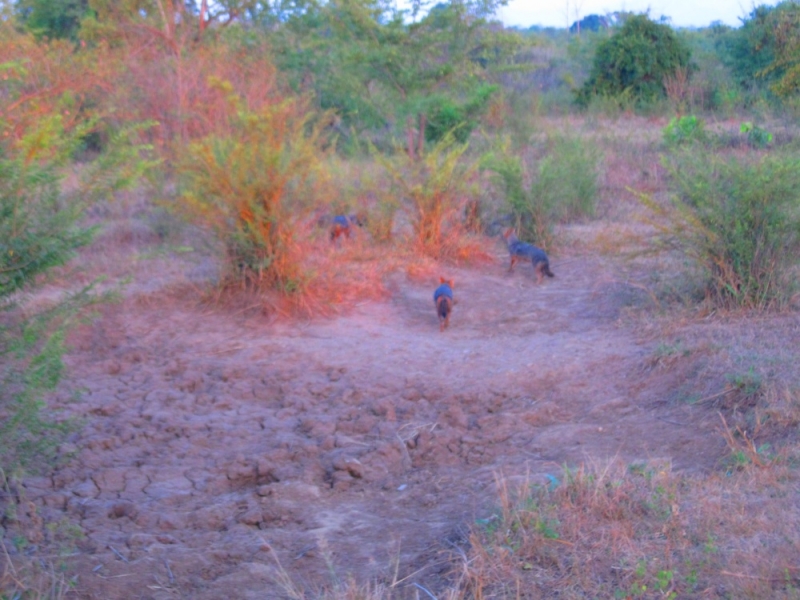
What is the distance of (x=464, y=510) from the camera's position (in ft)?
12.7

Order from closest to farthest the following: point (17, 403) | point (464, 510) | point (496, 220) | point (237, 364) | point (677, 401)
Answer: point (17, 403), point (464, 510), point (677, 401), point (237, 364), point (496, 220)

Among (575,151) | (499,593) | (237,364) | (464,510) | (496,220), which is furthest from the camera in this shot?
(575,151)

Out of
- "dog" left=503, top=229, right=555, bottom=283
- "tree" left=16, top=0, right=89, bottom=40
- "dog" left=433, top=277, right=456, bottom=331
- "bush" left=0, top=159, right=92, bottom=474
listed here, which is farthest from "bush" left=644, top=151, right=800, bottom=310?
"tree" left=16, top=0, right=89, bottom=40

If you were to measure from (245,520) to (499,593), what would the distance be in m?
1.49

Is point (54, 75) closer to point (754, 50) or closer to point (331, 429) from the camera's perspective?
point (331, 429)

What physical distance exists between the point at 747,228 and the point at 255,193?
14.6 ft

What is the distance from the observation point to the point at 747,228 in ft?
22.1

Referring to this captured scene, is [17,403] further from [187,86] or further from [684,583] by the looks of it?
[187,86]

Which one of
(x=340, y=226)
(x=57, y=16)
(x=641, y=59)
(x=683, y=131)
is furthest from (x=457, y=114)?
(x=57, y=16)

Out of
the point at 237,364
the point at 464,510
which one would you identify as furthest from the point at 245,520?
the point at 237,364

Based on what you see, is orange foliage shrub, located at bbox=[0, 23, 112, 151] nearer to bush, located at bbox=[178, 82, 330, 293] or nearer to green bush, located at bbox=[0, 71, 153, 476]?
bush, located at bbox=[178, 82, 330, 293]

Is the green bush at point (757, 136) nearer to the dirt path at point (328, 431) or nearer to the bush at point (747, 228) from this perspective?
the dirt path at point (328, 431)

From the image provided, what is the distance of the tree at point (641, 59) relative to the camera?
2089cm

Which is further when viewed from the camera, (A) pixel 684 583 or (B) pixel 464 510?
(B) pixel 464 510
